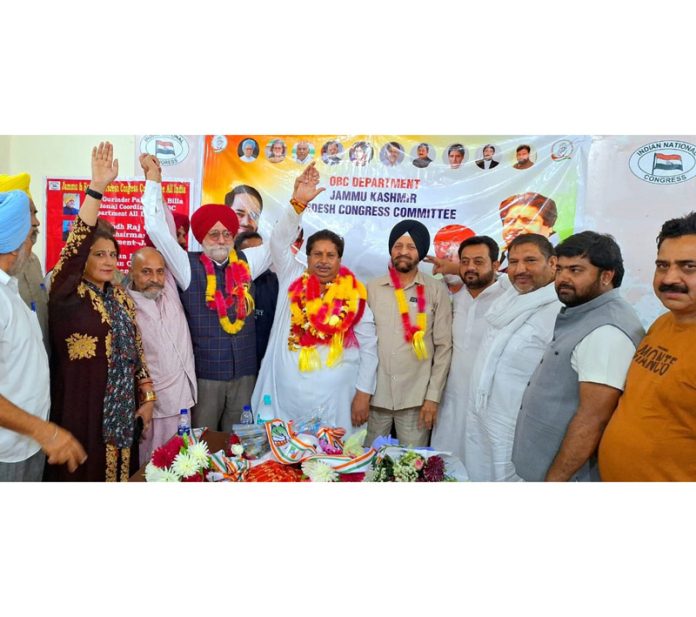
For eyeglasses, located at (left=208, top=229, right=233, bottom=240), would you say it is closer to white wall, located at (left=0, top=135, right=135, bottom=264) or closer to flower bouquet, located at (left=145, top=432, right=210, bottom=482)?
white wall, located at (left=0, top=135, right=135, bottom=264)

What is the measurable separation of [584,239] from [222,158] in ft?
6.55

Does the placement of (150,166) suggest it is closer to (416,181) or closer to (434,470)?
(416,181)

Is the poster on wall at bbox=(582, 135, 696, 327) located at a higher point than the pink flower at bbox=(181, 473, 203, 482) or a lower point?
higher

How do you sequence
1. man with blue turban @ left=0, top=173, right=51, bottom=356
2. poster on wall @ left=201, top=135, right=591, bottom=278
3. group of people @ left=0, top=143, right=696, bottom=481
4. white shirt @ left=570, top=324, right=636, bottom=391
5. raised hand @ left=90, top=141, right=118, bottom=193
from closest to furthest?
1. group of people @ left=0, top=143, right=696, bottom=481
2. white shirt @ left=570, top=324, right=636, bottom=391
3. man with blue turban @ left=0, top=173, right=51, bottom=356
4. raised hand @ left=90, top=141, right=118, bottom=193
5. poster on wall @ left=201, top=135, right=591, bottom=278

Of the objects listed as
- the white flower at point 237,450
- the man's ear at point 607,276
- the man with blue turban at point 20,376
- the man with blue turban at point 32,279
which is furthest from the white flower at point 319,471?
the man's ear at point 607,276

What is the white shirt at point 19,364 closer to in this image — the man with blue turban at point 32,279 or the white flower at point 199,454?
the man with blue turban at point 32,279

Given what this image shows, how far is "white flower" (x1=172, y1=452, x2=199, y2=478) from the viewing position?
2.84 meters

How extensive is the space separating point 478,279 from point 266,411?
1436mm

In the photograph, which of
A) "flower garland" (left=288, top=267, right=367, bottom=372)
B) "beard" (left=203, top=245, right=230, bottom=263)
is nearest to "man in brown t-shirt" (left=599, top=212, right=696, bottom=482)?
"flower garland" (left=288, top=267, right=367, bottom=372)

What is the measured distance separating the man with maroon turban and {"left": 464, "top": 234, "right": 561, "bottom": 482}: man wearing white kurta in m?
1.32

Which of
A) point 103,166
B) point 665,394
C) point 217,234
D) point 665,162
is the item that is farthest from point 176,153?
point 665,394

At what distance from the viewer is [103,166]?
9.96 feet

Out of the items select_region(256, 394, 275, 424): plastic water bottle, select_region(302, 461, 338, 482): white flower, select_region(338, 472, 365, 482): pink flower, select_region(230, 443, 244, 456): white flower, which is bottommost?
select_region(338, 472, 365, 482): pink flower

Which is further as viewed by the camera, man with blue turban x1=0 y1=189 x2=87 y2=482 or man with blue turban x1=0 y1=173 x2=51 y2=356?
man with blue turban x1=0 y1=173 x2=51 y2=356
